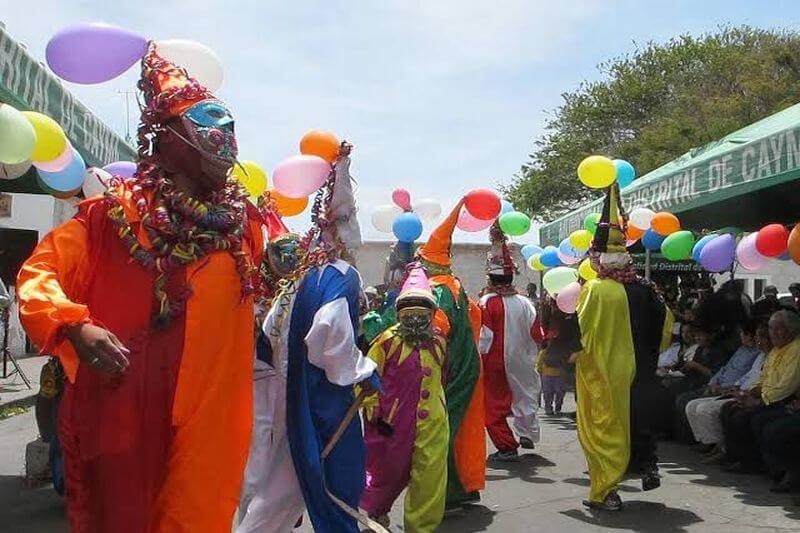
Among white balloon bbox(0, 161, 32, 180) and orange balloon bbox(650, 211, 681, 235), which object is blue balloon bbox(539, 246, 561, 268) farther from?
white balloon bbox(0, 161, 32, 180)

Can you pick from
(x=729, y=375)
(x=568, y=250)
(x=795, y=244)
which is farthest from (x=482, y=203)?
(x=568, y=250)

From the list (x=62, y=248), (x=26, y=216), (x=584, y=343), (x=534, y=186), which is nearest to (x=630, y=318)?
(x=584, y=343)

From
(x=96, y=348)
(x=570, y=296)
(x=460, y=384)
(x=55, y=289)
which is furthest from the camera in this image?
(x=570, y=296)

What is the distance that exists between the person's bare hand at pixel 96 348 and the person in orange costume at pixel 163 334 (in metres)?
0.08

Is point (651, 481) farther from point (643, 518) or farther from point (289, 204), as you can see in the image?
point (289, 204)

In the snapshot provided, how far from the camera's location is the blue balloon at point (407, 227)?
7.43m

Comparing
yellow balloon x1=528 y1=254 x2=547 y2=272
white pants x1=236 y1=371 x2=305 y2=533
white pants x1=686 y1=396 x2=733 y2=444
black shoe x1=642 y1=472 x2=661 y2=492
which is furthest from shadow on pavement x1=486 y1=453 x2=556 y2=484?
white pants x1=236 y1=371 x2=305 y2=533

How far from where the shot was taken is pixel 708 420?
30.1 feet

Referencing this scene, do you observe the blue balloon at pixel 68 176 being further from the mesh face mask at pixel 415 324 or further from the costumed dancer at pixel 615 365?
the costumed dancer at pixel 615 365

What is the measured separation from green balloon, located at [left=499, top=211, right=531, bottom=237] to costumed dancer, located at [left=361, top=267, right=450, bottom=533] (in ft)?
10.1

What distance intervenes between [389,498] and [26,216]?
62.6 feet

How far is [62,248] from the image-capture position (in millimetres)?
3002

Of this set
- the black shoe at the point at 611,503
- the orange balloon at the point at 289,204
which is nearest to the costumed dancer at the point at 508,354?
the black shoe at the point at 611,503

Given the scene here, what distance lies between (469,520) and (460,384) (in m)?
0.97
